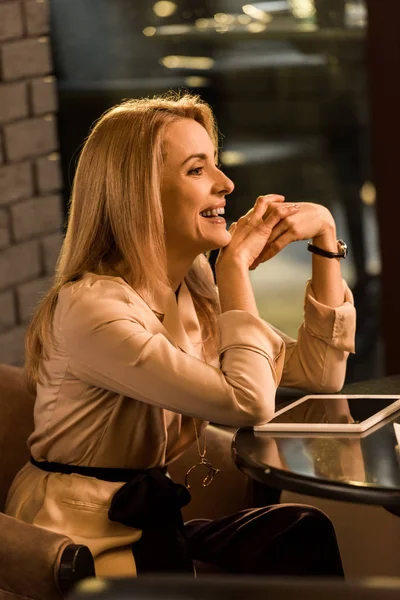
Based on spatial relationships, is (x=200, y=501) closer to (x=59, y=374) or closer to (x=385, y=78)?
(x=59, y=374)

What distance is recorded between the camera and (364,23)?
12.3 ft

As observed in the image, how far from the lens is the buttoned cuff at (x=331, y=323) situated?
85.9 inches

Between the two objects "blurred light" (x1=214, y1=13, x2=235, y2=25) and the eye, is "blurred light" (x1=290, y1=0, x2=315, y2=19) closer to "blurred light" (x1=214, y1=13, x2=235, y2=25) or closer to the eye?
"blurred light" (x1=214, y1=13, x2=235, y2=25)

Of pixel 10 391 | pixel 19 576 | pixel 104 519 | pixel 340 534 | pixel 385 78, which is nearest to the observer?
pixel 19 576

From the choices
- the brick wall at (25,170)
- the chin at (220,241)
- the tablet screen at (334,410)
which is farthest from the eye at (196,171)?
the brick wall at (25,170)

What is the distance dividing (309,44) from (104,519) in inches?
94.6

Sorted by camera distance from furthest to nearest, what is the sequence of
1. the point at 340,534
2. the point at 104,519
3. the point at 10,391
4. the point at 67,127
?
the point at 67,127 < the point at 340,534 < the point at 10,391 < the point at 104,519

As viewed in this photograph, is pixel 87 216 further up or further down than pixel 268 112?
further up

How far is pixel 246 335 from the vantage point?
6.21 feet

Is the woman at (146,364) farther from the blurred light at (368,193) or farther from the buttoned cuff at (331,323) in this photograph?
the blurred light at (368,193)

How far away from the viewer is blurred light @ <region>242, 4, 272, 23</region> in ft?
12.4

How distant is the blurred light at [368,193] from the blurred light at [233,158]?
17.6 inches

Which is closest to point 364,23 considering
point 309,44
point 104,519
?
point 309,44

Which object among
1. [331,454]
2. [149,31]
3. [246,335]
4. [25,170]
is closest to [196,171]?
[246,335]
